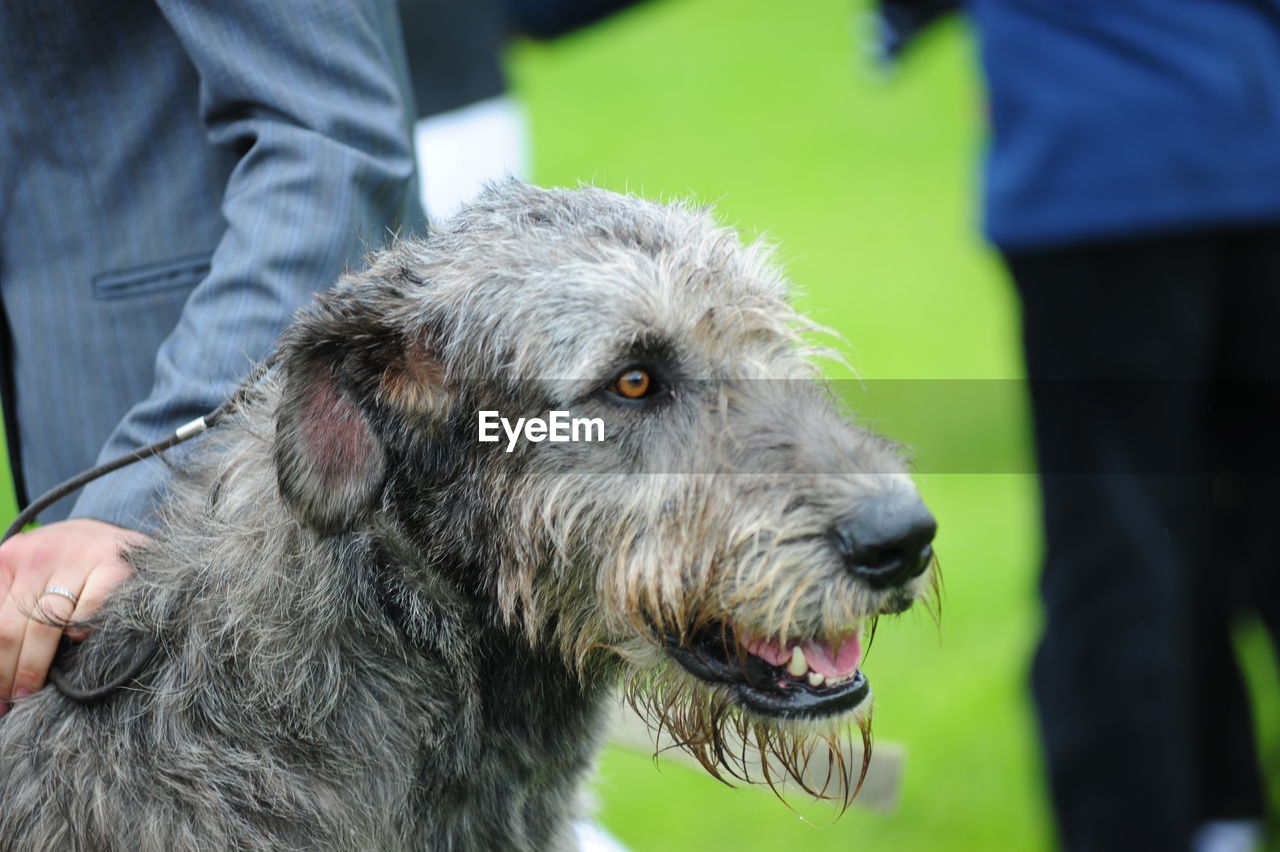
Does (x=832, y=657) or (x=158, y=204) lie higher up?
(x=158, y=204)

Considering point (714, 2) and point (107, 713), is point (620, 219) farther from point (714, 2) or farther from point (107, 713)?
point (714, 2)

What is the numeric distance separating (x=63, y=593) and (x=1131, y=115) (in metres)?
3.32

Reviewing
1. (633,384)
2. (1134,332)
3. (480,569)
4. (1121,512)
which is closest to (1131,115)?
(1134,332)

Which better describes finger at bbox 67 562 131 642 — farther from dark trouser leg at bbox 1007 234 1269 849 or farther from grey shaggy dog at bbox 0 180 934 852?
dark trouser leg at bbox 1007 234 1269 849

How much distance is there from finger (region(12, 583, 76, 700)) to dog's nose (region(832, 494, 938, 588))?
155 cm

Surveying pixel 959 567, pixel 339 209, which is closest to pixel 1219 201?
pixel 339 209

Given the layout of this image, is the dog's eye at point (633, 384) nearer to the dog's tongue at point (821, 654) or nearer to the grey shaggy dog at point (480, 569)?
the grey shaggy dog at point (480, 569)

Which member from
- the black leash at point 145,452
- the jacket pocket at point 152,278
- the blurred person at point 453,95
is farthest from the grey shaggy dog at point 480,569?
the blurred person at point 453,95

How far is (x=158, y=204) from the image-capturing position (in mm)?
3098

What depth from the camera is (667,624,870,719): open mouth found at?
2.55m

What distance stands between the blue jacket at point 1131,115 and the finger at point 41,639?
304 cm

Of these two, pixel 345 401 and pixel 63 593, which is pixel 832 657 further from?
pixel 63 593

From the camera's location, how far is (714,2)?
22.0 meters

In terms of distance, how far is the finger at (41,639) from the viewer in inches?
102
